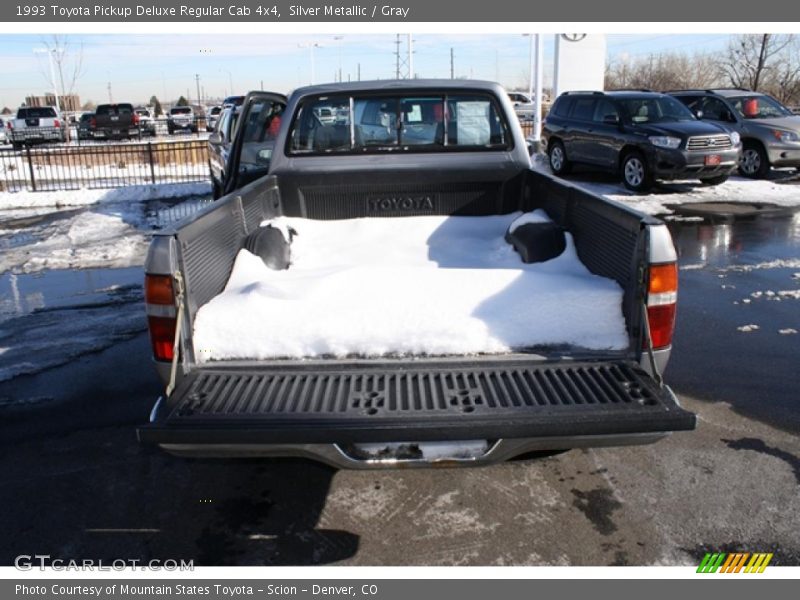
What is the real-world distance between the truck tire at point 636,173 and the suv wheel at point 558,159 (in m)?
2.10

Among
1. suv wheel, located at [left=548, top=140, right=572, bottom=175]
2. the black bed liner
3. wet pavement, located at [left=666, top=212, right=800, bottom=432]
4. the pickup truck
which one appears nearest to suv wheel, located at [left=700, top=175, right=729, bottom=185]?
suv wheel, located at [left=548, top=140, right=572, bottom=175]

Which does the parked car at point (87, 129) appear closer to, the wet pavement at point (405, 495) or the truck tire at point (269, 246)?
the wet pavement at point (405, 495)

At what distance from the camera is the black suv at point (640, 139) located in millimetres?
12461

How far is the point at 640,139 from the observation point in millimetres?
12898

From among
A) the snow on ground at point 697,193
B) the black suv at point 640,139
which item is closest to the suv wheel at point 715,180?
the black suv at point 640,139

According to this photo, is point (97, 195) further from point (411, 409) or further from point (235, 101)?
point (411, 409)

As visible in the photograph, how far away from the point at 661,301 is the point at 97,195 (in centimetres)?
1474

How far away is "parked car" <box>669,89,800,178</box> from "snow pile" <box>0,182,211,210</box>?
11.4 meters

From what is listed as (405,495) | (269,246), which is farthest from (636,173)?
(405,495)

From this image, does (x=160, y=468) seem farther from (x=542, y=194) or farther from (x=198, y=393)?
(x=542, y=194)

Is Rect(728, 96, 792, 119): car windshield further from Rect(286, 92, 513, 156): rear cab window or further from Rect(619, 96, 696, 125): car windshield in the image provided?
Rect(286, 92, 513, 156): rear cab window

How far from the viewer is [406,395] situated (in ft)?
8.93

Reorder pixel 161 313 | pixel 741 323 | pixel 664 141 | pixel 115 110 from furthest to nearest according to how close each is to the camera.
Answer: pixel 115 110 → pixel 664 141 → pixel 741 323 → pixel 161 313

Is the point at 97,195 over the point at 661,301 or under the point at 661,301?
under
